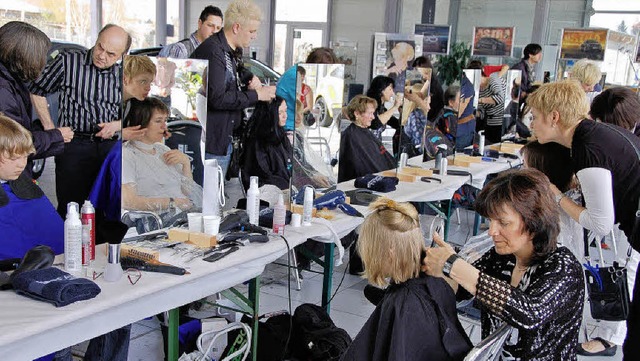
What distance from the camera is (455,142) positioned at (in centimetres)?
484

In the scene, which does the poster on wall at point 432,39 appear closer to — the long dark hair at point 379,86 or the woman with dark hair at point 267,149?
the long dark hair at point 379,86

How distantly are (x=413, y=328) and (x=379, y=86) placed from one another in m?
2.89

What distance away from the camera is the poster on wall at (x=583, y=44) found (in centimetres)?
744

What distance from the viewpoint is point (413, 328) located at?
172 cm

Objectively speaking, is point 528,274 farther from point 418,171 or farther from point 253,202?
point 418,171

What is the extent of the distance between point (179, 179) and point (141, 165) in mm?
204

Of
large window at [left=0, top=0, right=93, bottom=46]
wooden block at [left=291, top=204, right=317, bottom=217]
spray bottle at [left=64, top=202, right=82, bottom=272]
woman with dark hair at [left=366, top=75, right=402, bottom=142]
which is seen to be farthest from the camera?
large window at [left=0, top=0, right=93, bottom=46]

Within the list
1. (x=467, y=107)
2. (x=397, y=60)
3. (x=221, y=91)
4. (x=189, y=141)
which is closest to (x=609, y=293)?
(x=189, y=141)

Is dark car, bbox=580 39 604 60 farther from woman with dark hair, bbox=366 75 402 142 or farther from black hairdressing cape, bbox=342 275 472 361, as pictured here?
black hairdressing cape, bbox=342 275 472 361

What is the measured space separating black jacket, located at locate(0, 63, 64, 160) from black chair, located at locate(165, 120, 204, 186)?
0.68 m

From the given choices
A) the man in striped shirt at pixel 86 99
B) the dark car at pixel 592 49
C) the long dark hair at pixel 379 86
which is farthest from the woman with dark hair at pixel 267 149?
the dark car at pixel 592 49

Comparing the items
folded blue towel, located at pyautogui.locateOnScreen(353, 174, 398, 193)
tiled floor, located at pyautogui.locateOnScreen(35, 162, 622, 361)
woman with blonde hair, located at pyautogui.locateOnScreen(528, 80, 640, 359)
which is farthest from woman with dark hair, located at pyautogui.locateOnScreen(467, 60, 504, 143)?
woman with blonde hair, located at pyautogui.locateOnScreen(528, 80, 640, 359)

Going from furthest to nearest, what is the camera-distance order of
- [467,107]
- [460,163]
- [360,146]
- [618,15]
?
1. [618,15]
2. [467,107]
3. [460,163]
4. [360,146]

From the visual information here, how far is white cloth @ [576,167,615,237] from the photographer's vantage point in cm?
248
